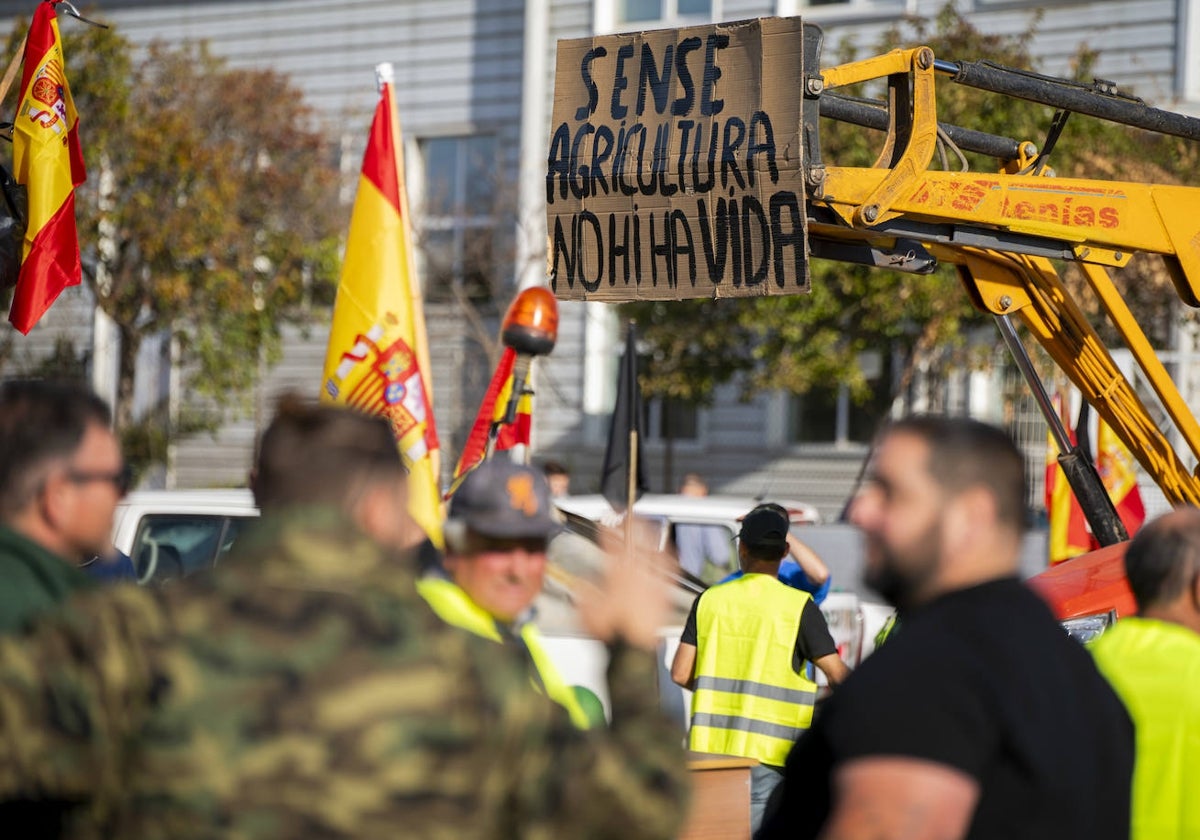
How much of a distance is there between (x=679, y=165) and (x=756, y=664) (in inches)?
74.1

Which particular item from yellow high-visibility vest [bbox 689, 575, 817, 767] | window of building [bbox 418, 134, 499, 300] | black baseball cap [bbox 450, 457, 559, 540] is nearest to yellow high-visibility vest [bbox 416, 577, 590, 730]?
black baseball cap [bbox 450, 457, 559, 540]

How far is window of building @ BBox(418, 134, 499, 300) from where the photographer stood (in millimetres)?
20375

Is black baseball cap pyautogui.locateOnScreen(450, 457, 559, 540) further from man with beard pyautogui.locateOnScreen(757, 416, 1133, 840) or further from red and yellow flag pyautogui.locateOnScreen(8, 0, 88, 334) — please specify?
red and yellow flag pyautogui.locateOnScreen(8, 0, 88, 334)

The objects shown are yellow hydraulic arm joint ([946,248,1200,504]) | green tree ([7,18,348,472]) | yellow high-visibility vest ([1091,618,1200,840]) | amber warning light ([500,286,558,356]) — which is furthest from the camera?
green tree ([7,18,348,472])

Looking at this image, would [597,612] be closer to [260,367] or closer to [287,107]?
[287,107]

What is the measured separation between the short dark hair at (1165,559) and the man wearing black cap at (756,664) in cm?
221

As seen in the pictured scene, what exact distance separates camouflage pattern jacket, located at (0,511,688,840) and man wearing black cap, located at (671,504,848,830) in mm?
3303

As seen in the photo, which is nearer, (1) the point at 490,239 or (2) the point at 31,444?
(2) the point at 31,444

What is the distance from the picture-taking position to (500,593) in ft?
9.99

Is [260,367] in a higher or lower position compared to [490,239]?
lower

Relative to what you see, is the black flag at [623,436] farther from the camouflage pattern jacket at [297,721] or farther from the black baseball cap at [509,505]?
the camouflage pattern jacket at [297,721]

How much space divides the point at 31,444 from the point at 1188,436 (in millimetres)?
5170

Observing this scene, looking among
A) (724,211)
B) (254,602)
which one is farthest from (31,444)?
(724,211)

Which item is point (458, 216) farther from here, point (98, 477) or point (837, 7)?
point (98, 477)
